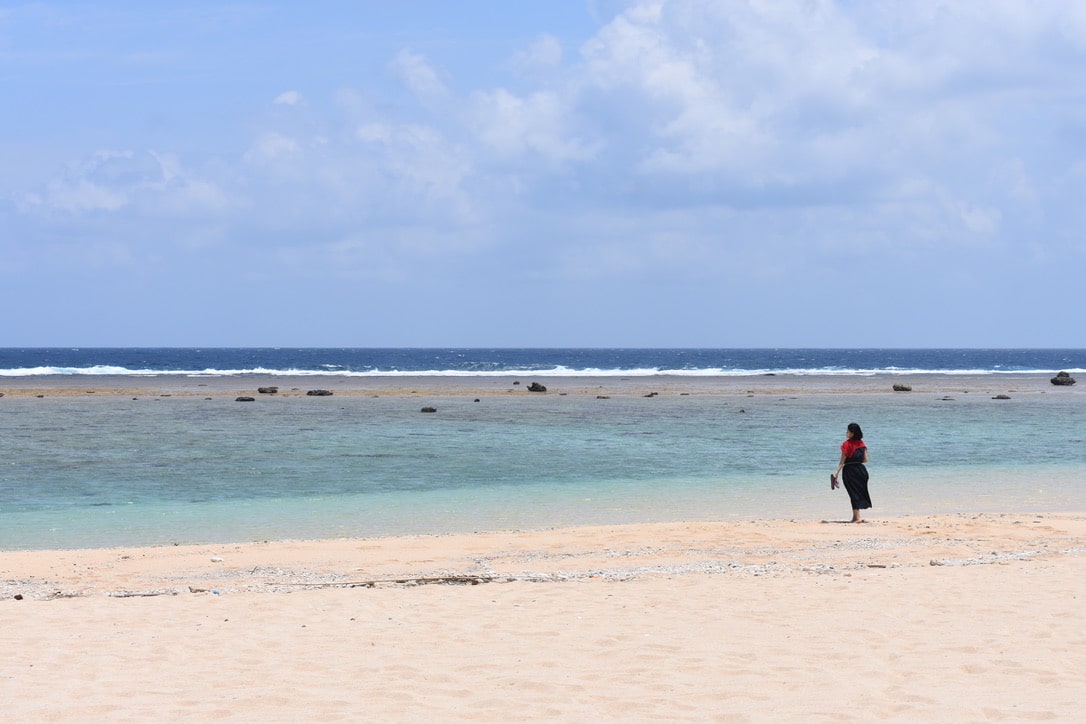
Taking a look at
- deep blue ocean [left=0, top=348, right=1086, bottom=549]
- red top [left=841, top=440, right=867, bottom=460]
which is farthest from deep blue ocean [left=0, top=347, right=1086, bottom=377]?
red top [left=841, top=440, right=867, bottom=460]

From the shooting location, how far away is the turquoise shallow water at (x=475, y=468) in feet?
52.6

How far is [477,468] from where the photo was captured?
22.5 meters

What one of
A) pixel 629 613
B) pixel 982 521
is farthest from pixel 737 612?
pixel 982 521

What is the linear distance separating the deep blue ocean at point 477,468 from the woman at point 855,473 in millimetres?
883

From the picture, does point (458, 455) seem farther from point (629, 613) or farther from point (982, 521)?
point (629, 613)

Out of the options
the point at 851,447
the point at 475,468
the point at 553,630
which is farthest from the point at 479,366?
the point at 553,630

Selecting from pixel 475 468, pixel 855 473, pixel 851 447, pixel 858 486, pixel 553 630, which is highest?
pixel 851 447

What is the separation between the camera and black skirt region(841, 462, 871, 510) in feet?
49.3

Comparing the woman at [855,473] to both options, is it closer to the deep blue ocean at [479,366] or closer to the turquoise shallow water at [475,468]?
the turquoise shallow water at [475,468]

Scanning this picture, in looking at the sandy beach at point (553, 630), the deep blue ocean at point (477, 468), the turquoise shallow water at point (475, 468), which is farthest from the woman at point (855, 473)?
the sandy beach at point (553, 630)

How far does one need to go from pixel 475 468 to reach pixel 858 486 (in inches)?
387

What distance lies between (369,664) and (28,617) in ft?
12.0

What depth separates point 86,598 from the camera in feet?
32.0

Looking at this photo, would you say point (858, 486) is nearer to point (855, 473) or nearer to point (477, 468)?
point (855, 473)
